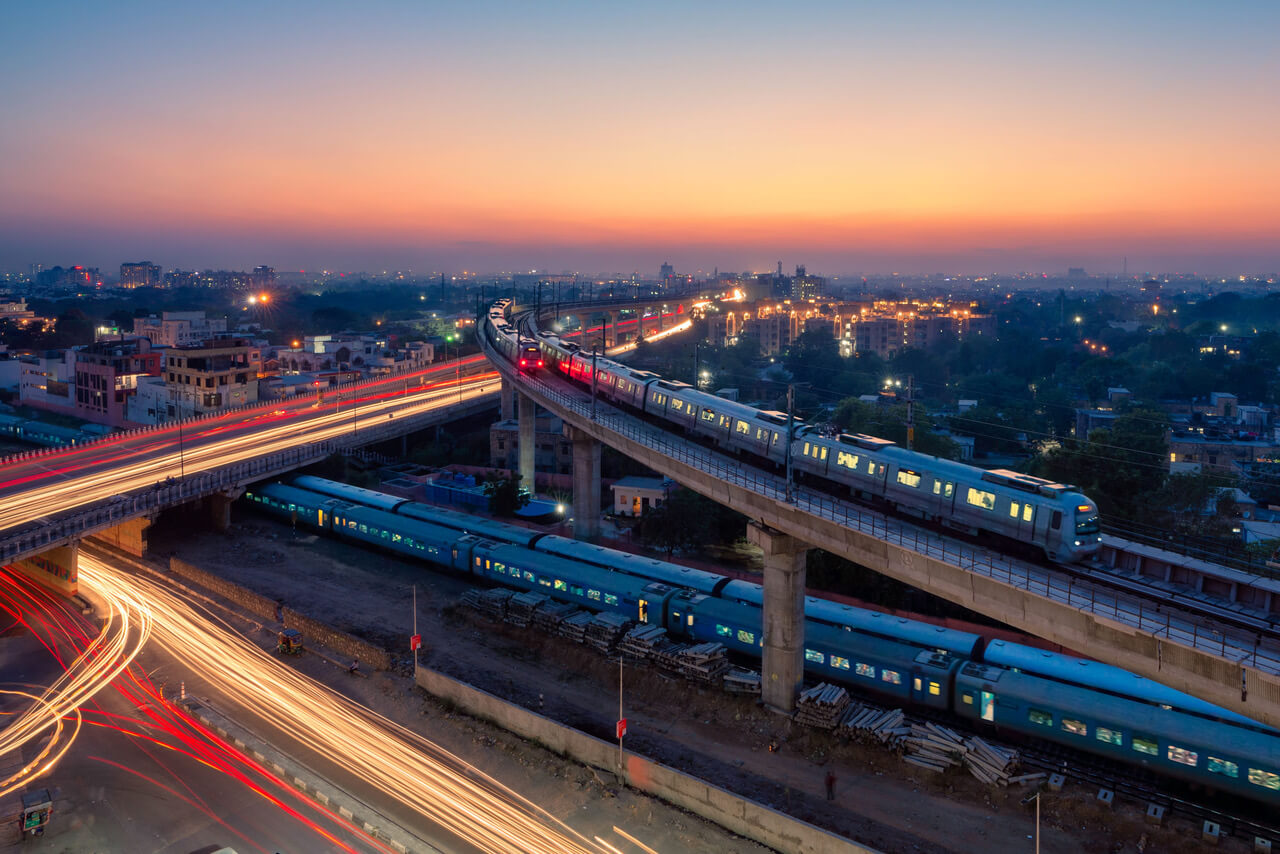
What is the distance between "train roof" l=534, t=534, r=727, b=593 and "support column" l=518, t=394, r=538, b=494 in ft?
60.3

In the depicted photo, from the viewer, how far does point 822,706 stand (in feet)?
90.8

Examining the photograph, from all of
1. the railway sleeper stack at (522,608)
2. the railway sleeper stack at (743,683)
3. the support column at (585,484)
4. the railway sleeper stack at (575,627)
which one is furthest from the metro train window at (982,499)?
the support column at (585,484)

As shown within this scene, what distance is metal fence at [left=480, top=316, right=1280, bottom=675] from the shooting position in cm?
1956

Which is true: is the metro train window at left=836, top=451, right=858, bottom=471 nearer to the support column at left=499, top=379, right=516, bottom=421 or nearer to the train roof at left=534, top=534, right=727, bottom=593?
the train roof at left=534, top=534, right=727, bottom=593

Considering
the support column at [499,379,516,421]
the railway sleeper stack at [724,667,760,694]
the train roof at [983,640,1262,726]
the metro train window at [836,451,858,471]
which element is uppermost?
the metro train window at [836,451,858,471]

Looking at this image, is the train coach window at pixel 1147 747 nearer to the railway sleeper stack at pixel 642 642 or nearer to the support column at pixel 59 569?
the railway sleeper stack at pixel 642 642

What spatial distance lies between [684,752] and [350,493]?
31817 millimetres

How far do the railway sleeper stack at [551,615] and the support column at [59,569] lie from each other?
22.8 m

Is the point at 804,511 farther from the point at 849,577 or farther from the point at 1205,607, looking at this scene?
the point at 849,577

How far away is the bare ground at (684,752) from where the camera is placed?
2262cm

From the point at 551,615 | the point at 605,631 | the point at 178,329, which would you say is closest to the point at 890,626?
the point at 605,631

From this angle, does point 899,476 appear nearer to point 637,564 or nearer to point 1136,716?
point 1136,716

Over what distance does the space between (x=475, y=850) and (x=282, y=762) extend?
7678 millimetres

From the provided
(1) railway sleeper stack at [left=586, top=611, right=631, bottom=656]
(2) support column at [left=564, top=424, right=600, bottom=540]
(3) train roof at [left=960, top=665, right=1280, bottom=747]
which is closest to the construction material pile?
(1) railway sleeper stack at [left=586, top=611, right=631, bottom=656]
